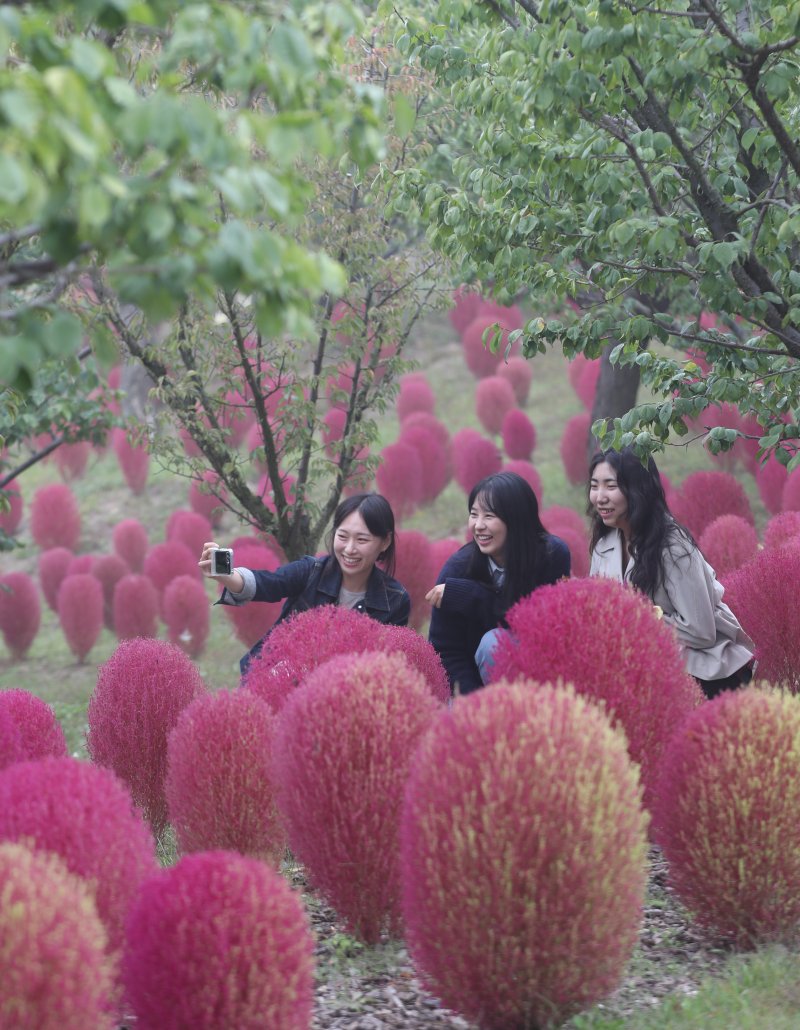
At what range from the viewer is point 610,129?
5629mm

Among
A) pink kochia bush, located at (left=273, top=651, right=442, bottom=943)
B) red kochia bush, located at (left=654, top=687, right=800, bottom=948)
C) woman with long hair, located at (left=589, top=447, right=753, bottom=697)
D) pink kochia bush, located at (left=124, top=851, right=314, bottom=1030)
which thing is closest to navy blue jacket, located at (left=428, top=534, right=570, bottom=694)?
woman with long hair, located at (left=589, top=447, right=753, bottom=697)

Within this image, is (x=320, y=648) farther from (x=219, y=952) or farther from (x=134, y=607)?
(x=134, y=607)

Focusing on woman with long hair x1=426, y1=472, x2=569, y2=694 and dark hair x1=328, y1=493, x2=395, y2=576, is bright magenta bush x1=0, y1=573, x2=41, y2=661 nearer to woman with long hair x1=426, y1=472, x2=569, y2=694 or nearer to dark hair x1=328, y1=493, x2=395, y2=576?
dark hair x1=328, y1=493, x2=395, y2=576

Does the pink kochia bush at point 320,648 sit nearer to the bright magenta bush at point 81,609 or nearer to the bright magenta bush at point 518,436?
the bright magenta bush at point 81,609

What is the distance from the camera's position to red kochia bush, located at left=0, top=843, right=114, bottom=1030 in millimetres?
2959

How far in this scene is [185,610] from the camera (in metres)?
14.5

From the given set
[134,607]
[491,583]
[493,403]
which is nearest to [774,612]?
[491,583]

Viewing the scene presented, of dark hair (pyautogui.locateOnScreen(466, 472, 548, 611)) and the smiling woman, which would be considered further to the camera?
the smiling woman

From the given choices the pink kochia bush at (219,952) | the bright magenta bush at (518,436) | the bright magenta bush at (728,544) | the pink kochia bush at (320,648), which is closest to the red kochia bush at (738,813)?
the pink kochia bush at (320,648)

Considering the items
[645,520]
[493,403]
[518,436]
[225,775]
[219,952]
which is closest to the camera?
[219,952]

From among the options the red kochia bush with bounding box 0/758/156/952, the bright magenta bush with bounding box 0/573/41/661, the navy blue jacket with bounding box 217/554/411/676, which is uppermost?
the bright magenta bush with bounding box 0/573/41/661

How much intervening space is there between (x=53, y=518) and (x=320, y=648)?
50.2 feet

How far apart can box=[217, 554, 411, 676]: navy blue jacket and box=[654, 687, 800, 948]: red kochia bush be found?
240 cm

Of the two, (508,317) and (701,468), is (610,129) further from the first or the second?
(508,317)
